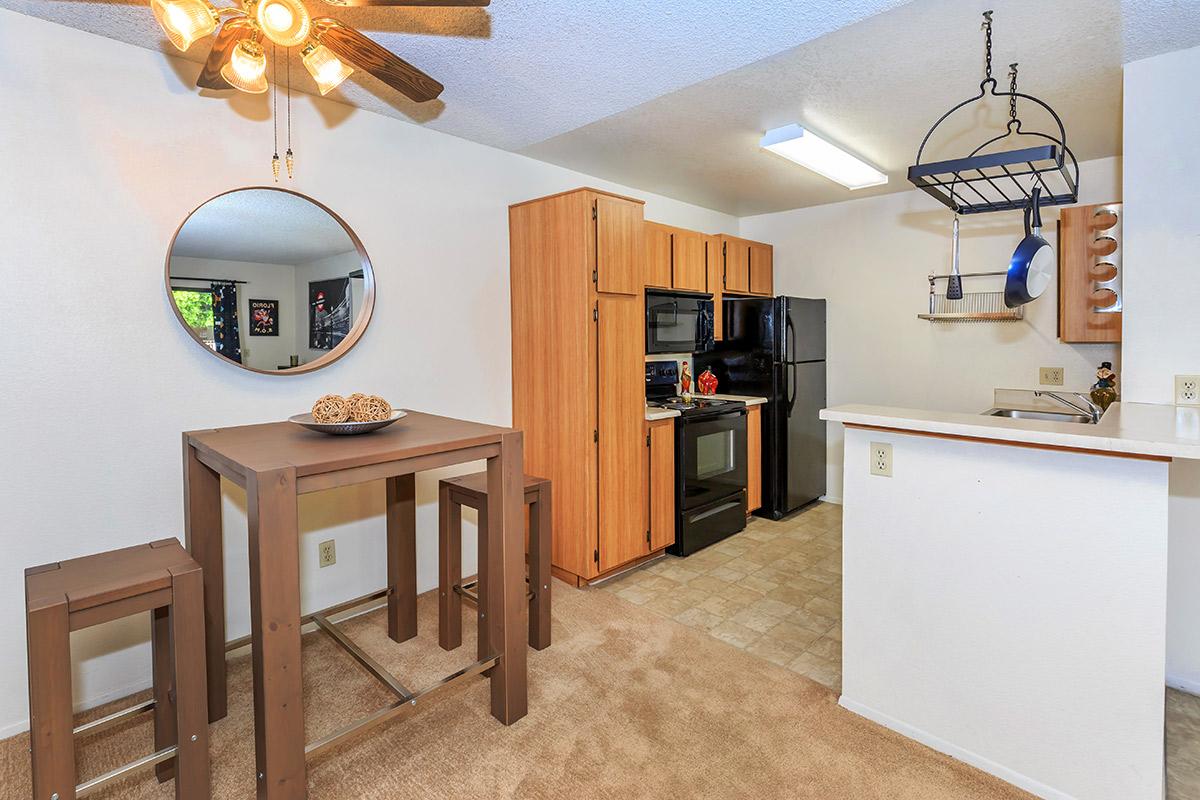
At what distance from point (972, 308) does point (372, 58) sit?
12.8 feet

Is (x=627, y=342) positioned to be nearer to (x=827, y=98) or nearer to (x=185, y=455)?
(x=827, y=98)

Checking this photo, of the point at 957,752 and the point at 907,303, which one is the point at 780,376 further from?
the point at 957,752

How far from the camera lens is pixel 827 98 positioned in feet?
A: 8.73

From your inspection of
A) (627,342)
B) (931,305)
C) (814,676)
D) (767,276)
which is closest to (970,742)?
(814,676)

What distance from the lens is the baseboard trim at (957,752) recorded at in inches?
67.9

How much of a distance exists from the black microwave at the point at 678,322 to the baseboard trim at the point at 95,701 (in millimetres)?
2875

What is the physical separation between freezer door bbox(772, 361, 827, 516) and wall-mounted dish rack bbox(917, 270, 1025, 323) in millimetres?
883

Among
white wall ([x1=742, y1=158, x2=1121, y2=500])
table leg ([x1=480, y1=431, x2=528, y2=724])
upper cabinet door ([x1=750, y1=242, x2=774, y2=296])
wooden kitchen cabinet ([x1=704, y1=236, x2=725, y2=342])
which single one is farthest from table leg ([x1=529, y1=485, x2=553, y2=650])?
white wall ([x1=742, y1=158, x2=1121, y2=500])

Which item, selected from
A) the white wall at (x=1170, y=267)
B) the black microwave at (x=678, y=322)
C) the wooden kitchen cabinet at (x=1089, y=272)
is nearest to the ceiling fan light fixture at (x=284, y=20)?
the black microwave at (x=678, y=322)

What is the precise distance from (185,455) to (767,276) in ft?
13.6

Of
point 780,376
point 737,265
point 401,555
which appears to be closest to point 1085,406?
point 780,376

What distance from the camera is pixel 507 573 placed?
204 centimetres

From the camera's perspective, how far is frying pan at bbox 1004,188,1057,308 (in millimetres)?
1848

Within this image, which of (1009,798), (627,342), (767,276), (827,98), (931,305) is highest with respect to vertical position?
(827,98)
